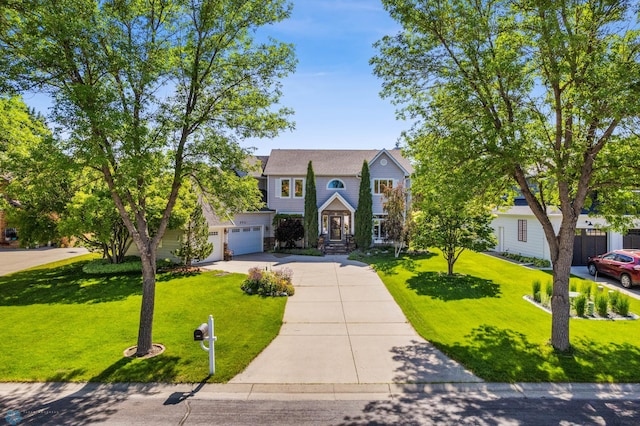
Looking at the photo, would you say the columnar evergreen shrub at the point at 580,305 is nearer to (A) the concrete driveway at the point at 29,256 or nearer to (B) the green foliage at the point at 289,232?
(B) the green foliage at the point at 289,232

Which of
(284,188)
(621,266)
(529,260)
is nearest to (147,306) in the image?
(621,266)

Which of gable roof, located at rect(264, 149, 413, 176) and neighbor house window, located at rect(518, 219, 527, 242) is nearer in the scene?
neighbor house window, located at rect(518, 219, 527, 242)

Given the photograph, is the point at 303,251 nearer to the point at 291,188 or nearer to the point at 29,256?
the point at 291,188

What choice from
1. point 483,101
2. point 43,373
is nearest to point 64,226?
point 43,373

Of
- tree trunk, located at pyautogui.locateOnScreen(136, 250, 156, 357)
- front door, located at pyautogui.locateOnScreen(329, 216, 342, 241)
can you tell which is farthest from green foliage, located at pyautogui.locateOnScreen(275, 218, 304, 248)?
tree trunk, located at pyautogui.locateOnScreen(136, 250, 156, 357)

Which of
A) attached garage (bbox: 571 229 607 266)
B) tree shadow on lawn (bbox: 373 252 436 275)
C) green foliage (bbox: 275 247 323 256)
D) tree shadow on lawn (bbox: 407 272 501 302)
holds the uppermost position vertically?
attached garage (bbox: 571 229 607 266)

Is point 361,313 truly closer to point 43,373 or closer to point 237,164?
point 237,164

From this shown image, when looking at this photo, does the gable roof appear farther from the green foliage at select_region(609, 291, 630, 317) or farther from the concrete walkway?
the green foliage at select_region(609, 291, 630, 317)

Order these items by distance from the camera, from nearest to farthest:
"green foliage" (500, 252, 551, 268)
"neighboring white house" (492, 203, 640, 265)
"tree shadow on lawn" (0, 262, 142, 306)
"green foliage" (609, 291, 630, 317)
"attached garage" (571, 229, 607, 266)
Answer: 1. "green foliage" (609, 291, 630, 317)
2. "tree shadow on lawn" (0, 262, 142, 306)
3. "neighboring white house" (492, 203, 640, 265)
4. "green foliage" (500, 252, 551, 268)
5. "attached garage" (571, 229, 607, 266)

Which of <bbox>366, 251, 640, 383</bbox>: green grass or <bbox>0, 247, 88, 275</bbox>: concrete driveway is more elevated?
<bbox>0, 247, 88, 275</bbox>: concrete driveway

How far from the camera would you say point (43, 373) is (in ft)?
23.4

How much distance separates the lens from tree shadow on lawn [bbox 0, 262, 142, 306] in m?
13.1

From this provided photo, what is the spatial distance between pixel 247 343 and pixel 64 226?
39.6 feet

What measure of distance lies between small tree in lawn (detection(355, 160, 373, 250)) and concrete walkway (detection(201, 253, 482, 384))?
10.7m
